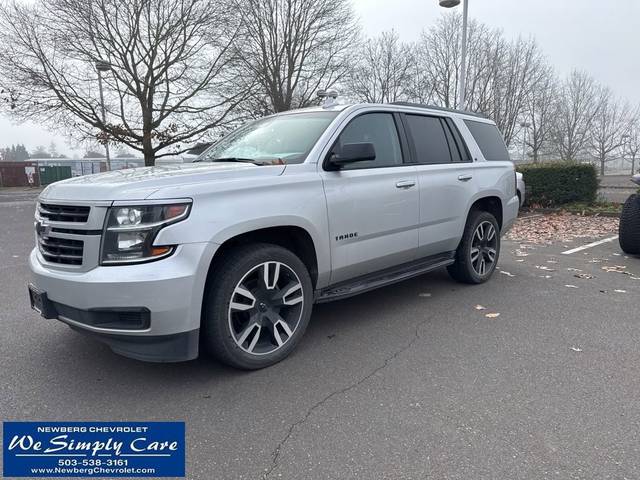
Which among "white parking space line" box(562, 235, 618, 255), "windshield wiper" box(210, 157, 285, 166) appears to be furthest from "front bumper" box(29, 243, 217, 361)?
"white parking space line" box(562, 235, 618, 255)

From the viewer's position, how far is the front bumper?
8.16 ft

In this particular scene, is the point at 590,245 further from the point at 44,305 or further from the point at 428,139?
the point at 44,305

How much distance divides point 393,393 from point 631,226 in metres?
5.50

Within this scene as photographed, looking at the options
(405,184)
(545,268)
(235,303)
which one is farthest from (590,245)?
(235,303)

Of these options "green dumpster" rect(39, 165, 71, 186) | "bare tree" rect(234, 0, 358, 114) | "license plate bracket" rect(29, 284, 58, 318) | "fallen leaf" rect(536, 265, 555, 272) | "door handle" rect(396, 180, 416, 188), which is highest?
"bare tree" rect(234, 0, 358, 114)

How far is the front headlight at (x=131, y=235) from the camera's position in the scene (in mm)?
2529

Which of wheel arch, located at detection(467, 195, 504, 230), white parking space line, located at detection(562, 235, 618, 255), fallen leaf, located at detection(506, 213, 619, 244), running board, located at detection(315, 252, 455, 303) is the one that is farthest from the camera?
fallen leaf, located at detection(506, 213, 619, 244)

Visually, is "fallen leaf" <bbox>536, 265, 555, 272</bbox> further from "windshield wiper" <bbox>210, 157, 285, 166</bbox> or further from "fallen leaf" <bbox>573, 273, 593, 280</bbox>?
"windshield wiper" <bbox>210, 157, 285, 166</bbox>

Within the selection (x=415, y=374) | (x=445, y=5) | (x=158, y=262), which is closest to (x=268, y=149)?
(x=158, y=262)

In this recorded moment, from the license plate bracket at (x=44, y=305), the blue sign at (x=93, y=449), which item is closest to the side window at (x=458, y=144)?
the blue sign at (x=93, y=449)

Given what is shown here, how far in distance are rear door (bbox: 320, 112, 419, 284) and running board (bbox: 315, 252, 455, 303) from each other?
0.06 meters

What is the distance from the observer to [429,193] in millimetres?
4250

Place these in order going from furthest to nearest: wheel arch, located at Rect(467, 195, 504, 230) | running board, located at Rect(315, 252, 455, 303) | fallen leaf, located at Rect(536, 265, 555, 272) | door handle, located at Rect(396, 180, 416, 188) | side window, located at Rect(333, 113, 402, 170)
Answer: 1. fallen leaf, located at Rect(536, 265, 555, 272)
2. wheel arch, located at Rect(467, 195, 504, 230)
3. door handle, located at Rect(396, 180, 416, 188)
4. side window, located at Rect(333, 113, 402, 170)
5. running board, located at Rect(315, 252, 455, 303)

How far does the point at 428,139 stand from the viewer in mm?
4504
